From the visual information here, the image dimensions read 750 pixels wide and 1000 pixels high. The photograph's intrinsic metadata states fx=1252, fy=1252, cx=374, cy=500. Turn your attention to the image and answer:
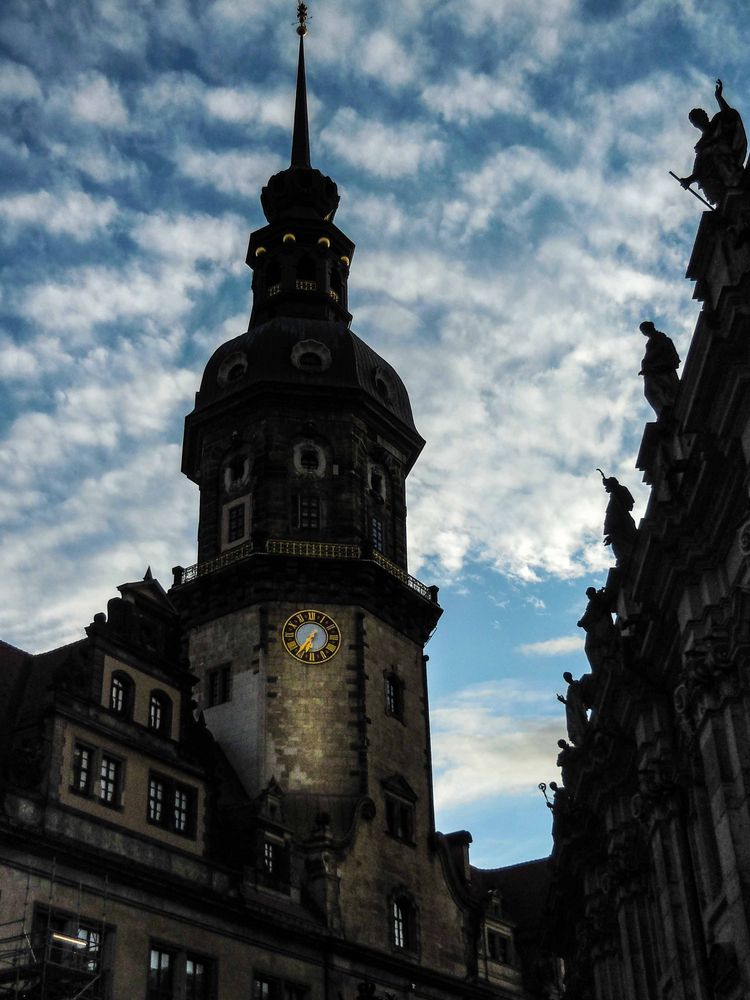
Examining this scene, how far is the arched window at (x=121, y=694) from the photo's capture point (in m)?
42.9

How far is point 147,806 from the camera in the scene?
136 ft

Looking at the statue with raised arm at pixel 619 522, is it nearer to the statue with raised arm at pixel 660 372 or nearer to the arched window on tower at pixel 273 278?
the statue with raised arm at pixel 660 372

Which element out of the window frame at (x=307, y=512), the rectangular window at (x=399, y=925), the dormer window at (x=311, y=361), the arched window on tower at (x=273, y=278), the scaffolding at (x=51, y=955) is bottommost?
the scaffolding at (x=51, y=955)

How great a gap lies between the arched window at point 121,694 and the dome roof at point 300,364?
2141cm

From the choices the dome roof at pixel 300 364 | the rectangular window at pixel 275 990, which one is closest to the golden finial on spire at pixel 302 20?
the dome roof at pixel 300 364

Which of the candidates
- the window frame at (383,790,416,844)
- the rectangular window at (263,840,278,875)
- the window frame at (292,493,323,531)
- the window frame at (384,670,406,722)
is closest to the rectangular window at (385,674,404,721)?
the window frame at (384,670,406,722)

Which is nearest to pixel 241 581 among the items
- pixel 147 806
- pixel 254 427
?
pixel 254 427

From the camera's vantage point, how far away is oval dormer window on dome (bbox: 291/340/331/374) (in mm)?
62812

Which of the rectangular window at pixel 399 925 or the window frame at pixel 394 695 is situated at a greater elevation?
the window frame at pixel 394 695

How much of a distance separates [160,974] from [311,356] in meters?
32.9

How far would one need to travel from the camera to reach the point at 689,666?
2602 centimetres

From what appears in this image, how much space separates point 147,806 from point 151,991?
584 cm

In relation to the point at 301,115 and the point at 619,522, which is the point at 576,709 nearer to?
the point at 619,522

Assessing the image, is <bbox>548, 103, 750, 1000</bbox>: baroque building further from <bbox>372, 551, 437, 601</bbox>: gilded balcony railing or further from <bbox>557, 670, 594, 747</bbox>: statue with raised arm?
<bbox>372, 551, 437, 601</bbox>: gilded balcony railing
